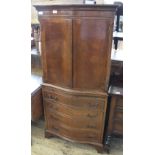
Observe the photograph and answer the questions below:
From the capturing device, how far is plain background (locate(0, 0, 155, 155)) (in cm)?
59

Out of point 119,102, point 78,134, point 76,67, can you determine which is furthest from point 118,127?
point 76,67

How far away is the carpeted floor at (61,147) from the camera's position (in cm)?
184

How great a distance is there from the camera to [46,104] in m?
1.84

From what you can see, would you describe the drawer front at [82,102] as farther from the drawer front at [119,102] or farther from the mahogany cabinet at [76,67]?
the drawer front at [119,102]

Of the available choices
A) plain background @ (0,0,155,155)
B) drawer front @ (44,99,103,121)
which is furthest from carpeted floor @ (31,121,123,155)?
plain background @ (0,0,155,155)

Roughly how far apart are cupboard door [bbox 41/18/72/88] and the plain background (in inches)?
33.5

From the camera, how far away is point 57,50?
5.21ft

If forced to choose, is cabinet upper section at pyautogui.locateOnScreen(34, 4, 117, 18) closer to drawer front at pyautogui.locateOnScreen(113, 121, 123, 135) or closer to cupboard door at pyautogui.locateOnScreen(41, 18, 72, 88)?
cupboard door at pyautogui.locateOnScreen(41, 18, 72, 88)

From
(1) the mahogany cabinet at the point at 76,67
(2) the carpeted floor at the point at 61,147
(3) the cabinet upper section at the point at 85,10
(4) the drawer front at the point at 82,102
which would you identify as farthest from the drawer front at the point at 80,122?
(3) the cabinet upper section at the point at 85,10

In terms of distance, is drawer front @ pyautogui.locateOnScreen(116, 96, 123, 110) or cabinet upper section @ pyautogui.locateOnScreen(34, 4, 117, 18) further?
drawer front @ pyautogui.locateOnScreen(116, 96, 123, 110)
